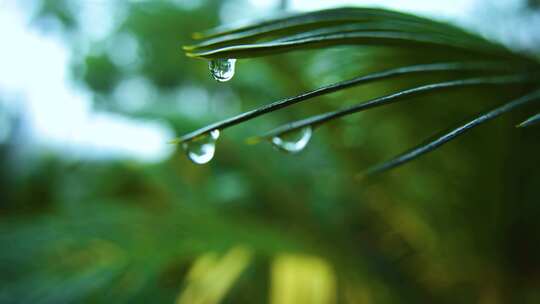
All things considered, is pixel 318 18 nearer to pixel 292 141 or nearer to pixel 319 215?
pixel 292 141

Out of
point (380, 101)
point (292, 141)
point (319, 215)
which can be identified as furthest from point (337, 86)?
point (319, 215)

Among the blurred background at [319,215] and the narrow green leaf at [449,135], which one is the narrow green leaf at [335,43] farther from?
the blurred background at [319,215]

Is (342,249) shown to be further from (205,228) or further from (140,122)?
(140,122)

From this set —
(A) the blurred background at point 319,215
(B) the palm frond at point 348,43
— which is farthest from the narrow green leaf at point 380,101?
(A) the blurred background at point 319,215

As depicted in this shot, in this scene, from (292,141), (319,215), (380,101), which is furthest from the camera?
(319,215)

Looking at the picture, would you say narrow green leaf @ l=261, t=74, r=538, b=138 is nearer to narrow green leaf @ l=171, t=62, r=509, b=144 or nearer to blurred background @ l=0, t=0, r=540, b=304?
narrow green leaf @ l=171, t=62, r=509, b=144

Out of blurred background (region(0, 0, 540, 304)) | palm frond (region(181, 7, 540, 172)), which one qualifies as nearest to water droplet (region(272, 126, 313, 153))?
palm frond (region(181, 7, 540, 172))

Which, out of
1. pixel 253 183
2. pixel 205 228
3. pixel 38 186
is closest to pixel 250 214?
Answer: pixel 253 183

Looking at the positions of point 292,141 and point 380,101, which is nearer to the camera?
point 380,101
